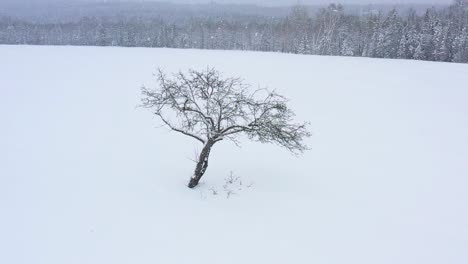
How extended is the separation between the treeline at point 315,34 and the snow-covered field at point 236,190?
2998cm

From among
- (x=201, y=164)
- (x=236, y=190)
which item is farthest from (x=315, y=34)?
(x=201, y=164)

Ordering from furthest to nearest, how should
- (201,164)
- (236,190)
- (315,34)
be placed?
(315,34) → (236,190) → (201,164)

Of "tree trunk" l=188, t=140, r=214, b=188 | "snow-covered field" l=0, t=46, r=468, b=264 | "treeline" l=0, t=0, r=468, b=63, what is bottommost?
"snow-covered field" l=0, t=46, r=468, b=264

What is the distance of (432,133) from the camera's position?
24.2m

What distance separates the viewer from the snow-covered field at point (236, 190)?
1041 centimetres

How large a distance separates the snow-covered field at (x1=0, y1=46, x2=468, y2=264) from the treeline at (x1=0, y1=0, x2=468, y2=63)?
30.0 meters

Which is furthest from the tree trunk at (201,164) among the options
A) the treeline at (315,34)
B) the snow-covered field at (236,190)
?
the treeline at (315,34)

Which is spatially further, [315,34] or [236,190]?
[315,34]

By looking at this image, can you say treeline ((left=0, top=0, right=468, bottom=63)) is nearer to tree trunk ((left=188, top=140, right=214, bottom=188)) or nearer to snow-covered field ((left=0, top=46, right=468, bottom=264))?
snow-covered field ((left=0, top=46, right=468, bottom=264))

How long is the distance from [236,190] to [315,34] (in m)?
61.6

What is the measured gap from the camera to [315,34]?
69.5 m

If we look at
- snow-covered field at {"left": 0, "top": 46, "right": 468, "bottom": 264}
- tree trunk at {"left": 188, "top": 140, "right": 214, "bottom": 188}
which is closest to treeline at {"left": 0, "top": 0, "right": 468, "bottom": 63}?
snow-covered field at {"left": 0, "top": 46, "right": 468, "bottom": 264}

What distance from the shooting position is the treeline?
2311 inches

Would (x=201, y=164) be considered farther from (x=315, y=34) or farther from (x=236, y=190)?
(x=315, y=34)
